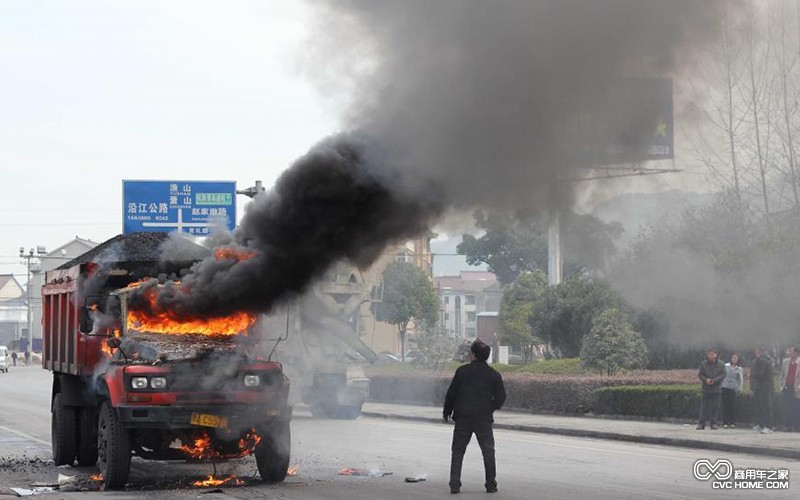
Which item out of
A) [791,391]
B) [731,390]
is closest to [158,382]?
[791,391]

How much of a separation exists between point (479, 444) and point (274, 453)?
2.68 m

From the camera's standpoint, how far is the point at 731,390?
24469 mm

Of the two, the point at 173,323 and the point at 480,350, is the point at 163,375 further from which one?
the point at 480,350

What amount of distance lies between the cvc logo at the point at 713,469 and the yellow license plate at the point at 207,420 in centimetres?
595

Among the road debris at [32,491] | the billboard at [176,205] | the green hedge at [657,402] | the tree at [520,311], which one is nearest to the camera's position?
the road debris at [32,491]

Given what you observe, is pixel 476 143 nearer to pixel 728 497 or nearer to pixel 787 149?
pixel 728 497

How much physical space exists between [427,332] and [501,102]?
1143 inches

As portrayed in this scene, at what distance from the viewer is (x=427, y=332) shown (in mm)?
43094

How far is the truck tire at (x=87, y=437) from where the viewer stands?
16531 millimetres

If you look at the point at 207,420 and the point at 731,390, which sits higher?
the point at 207,420

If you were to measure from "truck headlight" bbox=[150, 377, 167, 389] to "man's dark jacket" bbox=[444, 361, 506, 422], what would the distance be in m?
3.22

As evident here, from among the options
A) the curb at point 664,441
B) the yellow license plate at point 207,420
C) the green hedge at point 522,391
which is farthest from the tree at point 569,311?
the yellow license plate at point 207,420

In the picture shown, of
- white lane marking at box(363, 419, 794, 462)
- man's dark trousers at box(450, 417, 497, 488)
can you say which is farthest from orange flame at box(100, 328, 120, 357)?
white lane marking at box(363, 419, 794, 462)

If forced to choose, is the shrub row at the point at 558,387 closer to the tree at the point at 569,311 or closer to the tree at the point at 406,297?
the tree at the point at 569,311
